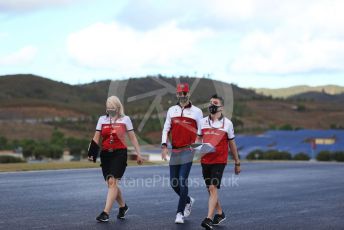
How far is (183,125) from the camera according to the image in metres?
11.1

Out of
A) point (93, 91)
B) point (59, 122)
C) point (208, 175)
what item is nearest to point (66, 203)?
point (208, 175)

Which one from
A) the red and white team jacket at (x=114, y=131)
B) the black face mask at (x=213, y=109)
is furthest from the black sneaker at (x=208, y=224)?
the red and white team jacket at (x=114, y=131)

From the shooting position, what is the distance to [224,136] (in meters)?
10.6

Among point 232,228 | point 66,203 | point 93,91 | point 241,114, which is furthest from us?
point 93,91

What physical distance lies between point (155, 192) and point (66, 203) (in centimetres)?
338

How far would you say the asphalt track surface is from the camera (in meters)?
10.9

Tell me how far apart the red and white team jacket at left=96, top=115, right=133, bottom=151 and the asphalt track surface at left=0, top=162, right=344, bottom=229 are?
1.15 meters

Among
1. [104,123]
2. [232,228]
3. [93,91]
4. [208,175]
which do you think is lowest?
[232,228]

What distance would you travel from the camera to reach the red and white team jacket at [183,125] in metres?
11.1

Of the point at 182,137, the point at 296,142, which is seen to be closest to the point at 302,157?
the point at 296,142

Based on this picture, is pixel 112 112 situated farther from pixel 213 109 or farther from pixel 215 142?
pixel 215 142

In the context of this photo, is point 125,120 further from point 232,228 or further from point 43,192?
point 43,192

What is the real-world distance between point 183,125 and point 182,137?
191mm

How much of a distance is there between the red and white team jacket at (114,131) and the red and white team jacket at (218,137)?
122 cm
